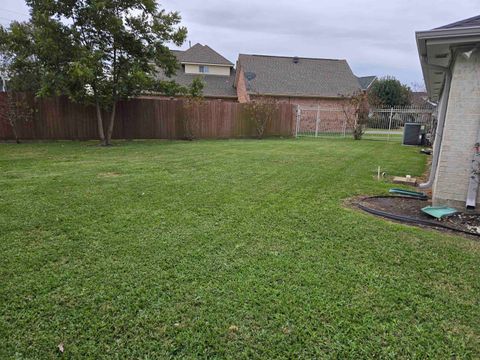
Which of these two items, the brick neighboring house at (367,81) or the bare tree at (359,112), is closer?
the bare tree at (359,112)

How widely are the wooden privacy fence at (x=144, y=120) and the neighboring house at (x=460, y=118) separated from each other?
1121cm

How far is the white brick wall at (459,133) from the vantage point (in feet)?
13.2

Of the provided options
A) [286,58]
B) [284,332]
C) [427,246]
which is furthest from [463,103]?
[286,58]

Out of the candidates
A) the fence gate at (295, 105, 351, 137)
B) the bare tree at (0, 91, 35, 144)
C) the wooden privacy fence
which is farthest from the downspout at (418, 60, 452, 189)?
the fence gate at (295, 105, 351, 137)

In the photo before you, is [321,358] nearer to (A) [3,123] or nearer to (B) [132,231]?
(B) [132,231]

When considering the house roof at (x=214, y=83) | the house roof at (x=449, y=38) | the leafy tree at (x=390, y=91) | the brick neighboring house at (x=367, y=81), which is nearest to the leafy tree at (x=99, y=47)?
the house roof at (x=449, y=38)

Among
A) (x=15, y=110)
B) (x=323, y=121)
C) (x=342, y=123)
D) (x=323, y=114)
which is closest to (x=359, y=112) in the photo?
(x=342, y=123)

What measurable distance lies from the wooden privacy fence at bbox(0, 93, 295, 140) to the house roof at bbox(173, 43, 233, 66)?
11373mm

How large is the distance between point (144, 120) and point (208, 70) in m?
13.6

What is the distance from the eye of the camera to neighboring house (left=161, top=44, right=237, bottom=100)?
24.1 metres

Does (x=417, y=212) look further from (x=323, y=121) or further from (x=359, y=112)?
(x=323, y=121)

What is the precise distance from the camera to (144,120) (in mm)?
13797

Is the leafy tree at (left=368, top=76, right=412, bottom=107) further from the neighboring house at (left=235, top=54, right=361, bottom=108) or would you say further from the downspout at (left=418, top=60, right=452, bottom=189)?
the downspout at (left=418, top=60, right=452, bottom=189)

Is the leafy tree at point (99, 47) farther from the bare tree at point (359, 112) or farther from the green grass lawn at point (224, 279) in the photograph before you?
the bare tree at point (359, 112)
